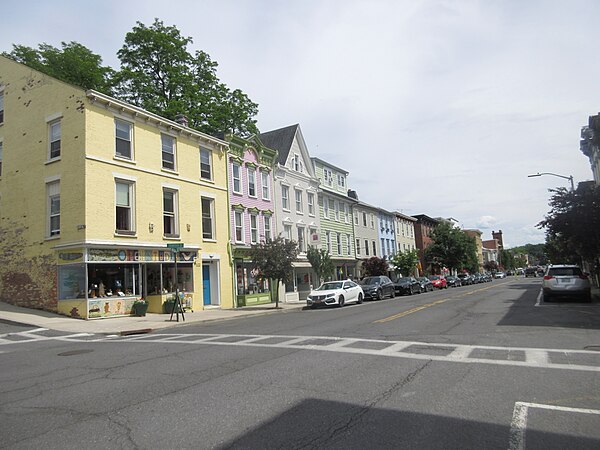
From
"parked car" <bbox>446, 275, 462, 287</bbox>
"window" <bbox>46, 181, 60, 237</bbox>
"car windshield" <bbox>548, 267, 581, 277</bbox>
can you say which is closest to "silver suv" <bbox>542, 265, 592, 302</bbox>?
"car windshield" <bbox>548, 267, 581, 277</bbox>

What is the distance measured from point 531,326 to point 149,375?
10176 mm

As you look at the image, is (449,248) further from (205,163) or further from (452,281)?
(205,163)

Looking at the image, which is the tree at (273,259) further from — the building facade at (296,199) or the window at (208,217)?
the building facade at (296,199)

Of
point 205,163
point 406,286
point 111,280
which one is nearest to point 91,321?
point 111,280

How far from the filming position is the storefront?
1916cm

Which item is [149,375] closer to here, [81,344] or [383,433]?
[383,433]

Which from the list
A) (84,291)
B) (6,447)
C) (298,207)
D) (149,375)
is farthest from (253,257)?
(6,447)

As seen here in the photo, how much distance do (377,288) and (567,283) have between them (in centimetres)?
1192

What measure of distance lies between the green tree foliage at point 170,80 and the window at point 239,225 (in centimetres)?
786

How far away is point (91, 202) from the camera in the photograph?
1962cm

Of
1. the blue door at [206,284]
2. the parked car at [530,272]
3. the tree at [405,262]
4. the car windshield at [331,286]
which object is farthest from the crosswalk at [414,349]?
the parked car at [530,272]

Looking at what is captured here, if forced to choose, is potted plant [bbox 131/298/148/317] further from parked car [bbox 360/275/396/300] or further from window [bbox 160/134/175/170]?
parked car [bbox 360/275/396/300]

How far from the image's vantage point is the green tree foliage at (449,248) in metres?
62.6

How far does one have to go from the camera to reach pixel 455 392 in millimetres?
6191
